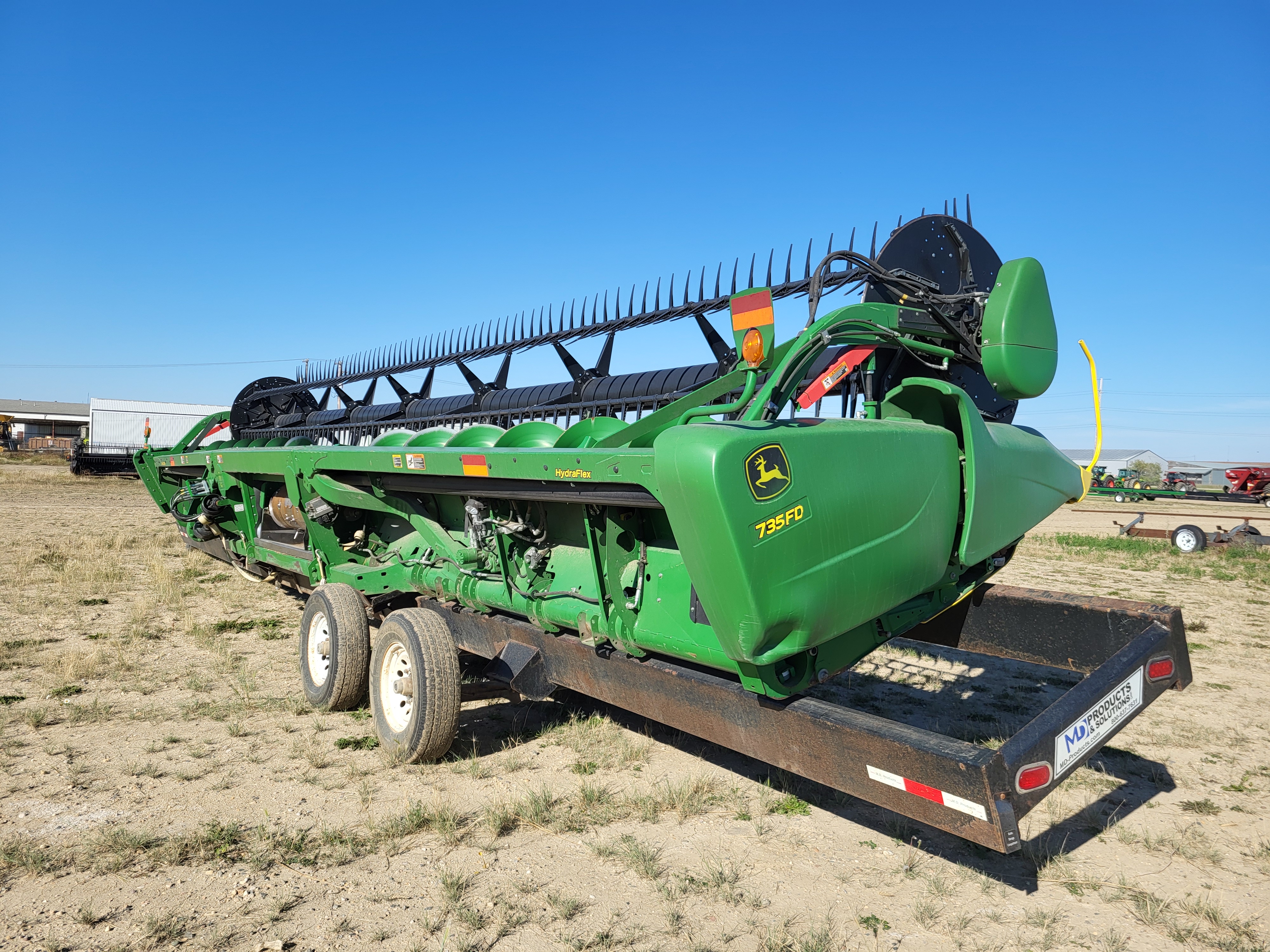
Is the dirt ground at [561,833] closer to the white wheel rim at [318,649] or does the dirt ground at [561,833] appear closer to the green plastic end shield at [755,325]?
the white wheel rim at [318,649]

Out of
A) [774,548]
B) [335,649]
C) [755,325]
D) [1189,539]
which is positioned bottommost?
[335,649]

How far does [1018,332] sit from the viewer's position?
133 inches

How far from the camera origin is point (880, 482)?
2725mm

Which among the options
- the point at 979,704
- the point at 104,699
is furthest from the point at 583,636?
the point at 104,699

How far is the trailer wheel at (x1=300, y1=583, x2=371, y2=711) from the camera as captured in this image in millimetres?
4422

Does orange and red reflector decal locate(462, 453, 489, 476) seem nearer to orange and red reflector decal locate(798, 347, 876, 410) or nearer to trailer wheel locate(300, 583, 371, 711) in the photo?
trailer wheel locate(300, 583, 371, 711)

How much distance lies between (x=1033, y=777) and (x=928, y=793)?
31 centimetres

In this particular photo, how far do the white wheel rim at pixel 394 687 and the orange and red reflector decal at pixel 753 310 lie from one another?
244cm

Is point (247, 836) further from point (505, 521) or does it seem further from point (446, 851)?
point (505, 521)

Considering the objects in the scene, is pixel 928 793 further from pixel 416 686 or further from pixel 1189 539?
pixel 1189 539

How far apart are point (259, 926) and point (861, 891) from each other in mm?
1999

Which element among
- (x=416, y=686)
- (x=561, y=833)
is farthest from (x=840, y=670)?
(x=416, y=686)

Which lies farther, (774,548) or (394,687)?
(394,687)

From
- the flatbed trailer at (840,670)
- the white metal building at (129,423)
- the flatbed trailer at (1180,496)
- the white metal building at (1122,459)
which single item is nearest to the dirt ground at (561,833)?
the flatbed trailer at (840,670)
